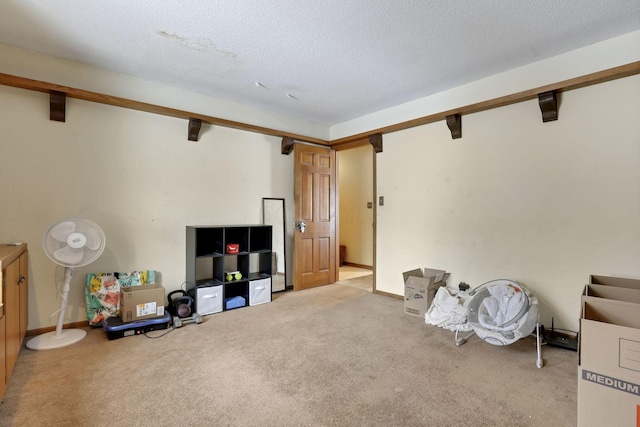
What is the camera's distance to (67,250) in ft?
8.08

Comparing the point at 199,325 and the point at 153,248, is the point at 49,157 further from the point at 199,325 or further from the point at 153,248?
the point at 199,325

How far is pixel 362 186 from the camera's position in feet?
19.7

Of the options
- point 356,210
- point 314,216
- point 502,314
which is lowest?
point 502,314

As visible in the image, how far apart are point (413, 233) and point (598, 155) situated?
1871mm

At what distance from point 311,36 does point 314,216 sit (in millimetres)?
2523

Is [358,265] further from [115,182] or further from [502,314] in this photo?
[115,182]

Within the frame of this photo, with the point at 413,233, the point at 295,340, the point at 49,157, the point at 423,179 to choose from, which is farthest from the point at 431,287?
the point at 49,157

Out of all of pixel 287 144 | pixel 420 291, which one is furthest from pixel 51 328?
pixel 420 291

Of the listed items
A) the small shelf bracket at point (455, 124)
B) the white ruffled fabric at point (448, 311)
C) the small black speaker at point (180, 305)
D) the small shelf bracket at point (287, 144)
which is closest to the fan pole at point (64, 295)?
the small black speaker at point (180, 305)

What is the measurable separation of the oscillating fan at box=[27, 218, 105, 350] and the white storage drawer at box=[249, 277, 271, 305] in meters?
1.58

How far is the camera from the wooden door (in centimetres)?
428

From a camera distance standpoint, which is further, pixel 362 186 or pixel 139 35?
pixel 362 186

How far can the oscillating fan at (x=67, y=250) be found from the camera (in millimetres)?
2400

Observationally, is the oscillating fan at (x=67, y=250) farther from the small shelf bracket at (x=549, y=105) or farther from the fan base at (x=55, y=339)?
the small shelf bracket at (x=549, y=105)
